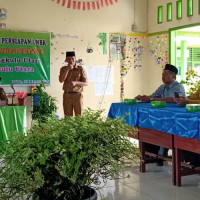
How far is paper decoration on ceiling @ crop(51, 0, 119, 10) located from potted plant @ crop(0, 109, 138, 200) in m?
5.76

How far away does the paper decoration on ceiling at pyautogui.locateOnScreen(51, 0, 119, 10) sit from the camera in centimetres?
688

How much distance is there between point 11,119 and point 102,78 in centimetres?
277

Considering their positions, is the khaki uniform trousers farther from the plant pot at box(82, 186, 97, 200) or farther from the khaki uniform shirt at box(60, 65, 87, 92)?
the plant pot at box(82, 186, 97, 200)

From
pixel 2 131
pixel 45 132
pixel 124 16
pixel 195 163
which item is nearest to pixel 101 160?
pixel 45 132

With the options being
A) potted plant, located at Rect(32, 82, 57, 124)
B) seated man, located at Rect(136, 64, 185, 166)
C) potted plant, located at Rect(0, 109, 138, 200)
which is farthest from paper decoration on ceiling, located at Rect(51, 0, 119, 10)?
potted plant, located at Rect(0, 109, 138, 200)

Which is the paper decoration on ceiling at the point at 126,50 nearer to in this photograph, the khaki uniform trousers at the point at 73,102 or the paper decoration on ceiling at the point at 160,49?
the paper decoration on ceiling at the point at 160,49

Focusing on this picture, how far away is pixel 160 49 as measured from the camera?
738 cm

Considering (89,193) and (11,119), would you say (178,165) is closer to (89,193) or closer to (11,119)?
(89,193)

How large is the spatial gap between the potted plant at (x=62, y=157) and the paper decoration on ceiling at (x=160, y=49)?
596cm

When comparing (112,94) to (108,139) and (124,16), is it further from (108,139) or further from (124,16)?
(108,139)

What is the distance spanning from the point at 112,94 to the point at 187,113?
4298 millimetres

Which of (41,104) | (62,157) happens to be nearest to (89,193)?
(62,157)

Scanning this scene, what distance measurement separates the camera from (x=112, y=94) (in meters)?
7.47

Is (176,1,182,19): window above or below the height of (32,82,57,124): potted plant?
above
